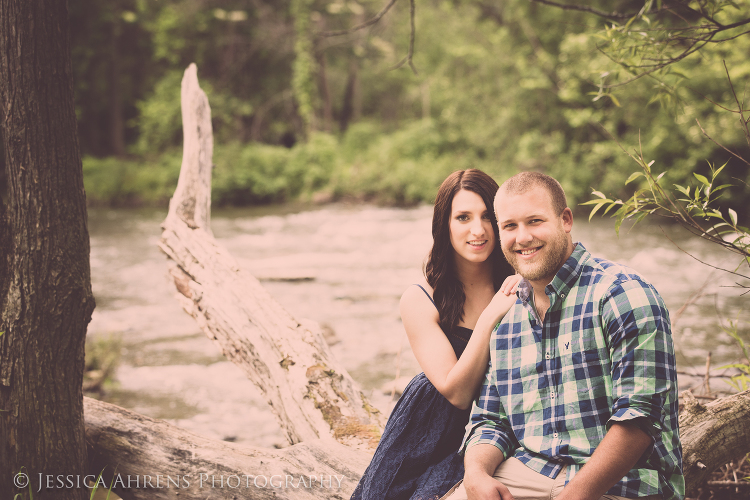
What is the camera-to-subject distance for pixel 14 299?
103 inches

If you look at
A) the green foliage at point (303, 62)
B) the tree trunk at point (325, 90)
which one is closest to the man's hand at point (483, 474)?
the green foliage at point (303, 62)

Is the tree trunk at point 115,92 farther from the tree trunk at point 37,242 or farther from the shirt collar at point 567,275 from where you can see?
the shirt collar at point 567,275

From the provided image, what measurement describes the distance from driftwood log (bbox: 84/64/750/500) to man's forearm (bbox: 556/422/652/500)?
999mm

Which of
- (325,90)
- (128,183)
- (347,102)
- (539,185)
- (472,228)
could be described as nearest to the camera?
(539,185)

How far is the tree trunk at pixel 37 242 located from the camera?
254 centimetres

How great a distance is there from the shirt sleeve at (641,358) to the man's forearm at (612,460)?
33mm

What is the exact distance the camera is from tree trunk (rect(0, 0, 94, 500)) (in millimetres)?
2537

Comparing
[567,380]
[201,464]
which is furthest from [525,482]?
[201,464]

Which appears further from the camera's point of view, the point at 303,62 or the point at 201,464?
the point at 303,62

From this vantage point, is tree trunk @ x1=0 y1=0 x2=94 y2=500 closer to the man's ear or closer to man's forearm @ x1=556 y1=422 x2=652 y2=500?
the man's ear

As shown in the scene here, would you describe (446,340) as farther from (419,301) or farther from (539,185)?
(539,185)

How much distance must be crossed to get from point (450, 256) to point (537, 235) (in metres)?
0.67

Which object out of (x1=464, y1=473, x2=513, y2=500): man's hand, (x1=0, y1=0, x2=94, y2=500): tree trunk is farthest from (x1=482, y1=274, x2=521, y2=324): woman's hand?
(x1=0, y1=0, x2=94, y2=500): tree trunk

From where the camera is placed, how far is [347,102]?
3231 centimetres
